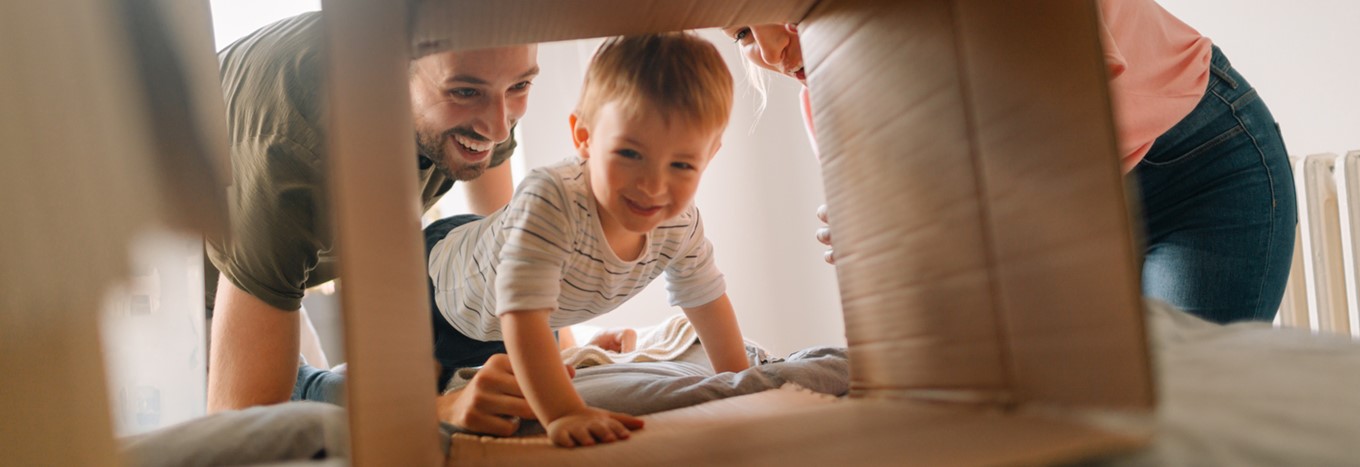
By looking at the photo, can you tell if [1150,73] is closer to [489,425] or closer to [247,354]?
[489,425]

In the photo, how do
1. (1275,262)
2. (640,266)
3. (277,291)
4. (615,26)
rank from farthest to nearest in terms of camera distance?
(277,291)
(1275,262)
(640,266)
(615,26)

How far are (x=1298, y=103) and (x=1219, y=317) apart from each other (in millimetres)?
872

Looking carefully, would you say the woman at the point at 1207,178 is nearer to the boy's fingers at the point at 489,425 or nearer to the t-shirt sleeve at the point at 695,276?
the t-shirt sleeve at the point at 695,276

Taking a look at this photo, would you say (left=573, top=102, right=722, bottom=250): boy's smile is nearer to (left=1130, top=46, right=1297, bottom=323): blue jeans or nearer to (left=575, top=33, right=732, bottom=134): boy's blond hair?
(left=575, top=33, right=732, bottom=134): boy's blond hair

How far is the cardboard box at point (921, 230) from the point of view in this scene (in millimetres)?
384

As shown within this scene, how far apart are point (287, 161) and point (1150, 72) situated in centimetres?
97

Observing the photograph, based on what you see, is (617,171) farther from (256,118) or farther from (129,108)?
(256,118)

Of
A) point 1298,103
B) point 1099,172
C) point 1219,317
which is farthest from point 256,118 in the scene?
point 1298,103

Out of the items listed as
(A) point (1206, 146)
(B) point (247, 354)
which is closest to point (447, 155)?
(B) point (247, 354)

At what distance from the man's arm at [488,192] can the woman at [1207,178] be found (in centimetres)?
65

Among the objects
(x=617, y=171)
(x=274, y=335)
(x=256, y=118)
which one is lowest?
(x=274, y=335)

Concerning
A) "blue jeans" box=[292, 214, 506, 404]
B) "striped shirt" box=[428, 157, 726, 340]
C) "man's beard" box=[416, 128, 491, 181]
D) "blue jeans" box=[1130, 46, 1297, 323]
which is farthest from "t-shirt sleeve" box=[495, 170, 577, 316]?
"blue jeans" box=[1130, 46, 1297, 323]

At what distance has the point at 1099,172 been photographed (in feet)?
1.31

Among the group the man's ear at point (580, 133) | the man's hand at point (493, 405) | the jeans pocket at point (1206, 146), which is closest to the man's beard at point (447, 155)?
the man's ear at point (580, 133)
